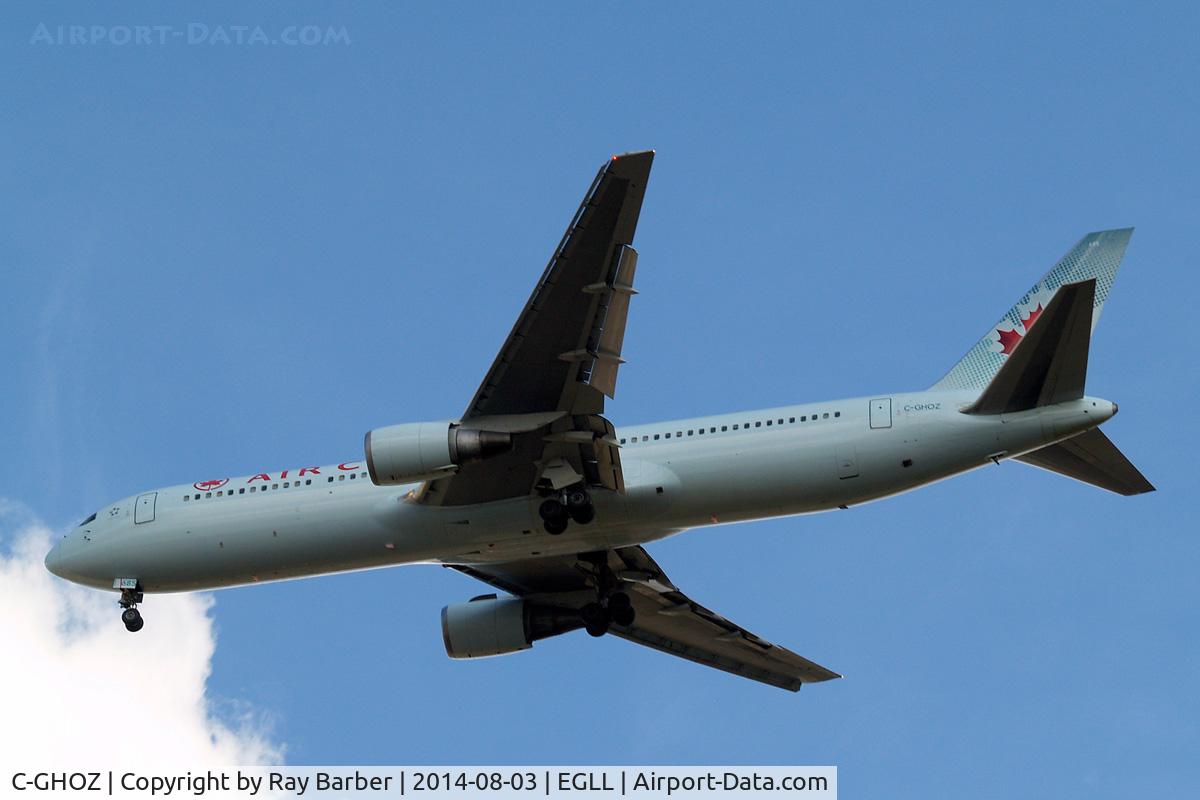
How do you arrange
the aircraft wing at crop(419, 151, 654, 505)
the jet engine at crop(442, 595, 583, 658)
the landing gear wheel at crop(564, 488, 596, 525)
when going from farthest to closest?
the jet engine at crop(442, 595, 583, 658)
the landing gear wheel at crop(564, 488, 596, 525)
the aircraft wing at crop(419, 151, 654, 505)

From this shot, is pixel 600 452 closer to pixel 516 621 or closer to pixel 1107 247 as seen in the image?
pixel 516 621

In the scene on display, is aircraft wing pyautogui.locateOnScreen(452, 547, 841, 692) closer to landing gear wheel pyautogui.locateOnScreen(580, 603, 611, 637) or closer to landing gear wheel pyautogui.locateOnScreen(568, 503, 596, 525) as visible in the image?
landing gear wheel pyautogui.locateOnScreen(580, 603, 611, 637)

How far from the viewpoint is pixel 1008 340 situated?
1198 inches

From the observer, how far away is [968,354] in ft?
98.7

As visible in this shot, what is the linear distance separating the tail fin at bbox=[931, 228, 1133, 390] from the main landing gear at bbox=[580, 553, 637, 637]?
7.30 meters

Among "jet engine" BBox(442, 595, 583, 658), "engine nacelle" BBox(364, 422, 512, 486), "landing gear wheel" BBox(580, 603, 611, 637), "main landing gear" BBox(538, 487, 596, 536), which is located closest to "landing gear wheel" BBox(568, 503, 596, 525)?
"main landing gear" BBox(538, 487, 596, 536)

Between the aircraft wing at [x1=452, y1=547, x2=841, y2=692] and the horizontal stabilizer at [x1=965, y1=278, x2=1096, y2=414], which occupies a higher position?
the horizontal stabilizer at [x1=965, y1=278, x2=1096, y2=414]

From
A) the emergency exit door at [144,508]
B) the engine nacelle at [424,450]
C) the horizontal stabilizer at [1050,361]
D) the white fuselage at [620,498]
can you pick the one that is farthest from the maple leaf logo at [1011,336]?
the emergency exit door at [144,508]

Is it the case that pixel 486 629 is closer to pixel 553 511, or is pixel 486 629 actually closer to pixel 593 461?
pixel 553 511

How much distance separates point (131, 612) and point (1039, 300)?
17964mm

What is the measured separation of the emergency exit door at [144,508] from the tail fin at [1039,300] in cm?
1454

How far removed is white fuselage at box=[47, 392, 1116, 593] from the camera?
27.5 meters

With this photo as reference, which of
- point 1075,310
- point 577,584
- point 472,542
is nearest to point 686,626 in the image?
point 577,584

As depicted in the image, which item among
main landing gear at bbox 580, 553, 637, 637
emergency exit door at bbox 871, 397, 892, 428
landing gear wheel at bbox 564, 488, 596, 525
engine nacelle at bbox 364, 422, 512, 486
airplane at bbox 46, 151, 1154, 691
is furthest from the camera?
main landing gear at bbox 580, 553, 637, 637
